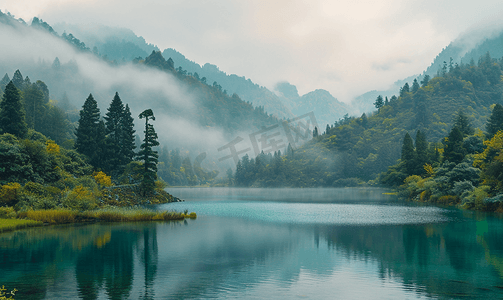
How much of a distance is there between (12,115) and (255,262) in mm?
72126

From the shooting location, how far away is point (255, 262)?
2995 cm

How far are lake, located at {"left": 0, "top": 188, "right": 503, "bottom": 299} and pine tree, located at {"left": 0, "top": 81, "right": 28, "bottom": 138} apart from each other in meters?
42.3

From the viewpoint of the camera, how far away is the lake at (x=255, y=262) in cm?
2197

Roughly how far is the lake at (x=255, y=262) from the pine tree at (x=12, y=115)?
4230cm

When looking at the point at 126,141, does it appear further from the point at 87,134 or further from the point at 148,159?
the point at 148,159

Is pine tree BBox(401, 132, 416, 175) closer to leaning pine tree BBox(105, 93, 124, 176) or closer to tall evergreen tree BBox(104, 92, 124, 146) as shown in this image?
leaning pine tree BBox(105, 93, 124, 176)

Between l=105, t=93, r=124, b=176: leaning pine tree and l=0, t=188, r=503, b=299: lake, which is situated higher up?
l=105, t=93, r=124, b=176: leaning pine tree

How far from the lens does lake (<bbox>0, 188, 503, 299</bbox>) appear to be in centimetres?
2197

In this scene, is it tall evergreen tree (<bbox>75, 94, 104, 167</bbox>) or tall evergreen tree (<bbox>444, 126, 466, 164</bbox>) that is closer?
tall evergreen tree (<bbox>75, 94, 104, 167</bbox>)

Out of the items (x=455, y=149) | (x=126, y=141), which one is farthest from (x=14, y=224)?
(x=455, y=149)

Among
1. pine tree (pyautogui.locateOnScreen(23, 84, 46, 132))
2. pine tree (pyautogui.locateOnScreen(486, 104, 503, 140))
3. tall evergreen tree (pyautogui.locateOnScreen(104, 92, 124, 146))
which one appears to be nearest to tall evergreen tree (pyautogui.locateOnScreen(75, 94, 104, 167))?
tall evergreen tree (pyautogui.locateOnScreen(104, 92, 124, 146))

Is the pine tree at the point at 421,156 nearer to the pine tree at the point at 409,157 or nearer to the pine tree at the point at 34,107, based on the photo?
the pine tree at the point at 409,157

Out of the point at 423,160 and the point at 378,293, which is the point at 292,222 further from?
the point at 423,160

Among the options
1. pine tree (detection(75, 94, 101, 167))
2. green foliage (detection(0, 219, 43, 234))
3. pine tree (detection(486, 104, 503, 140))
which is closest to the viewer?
green foliage (detection(0, 219, 43, 234))
